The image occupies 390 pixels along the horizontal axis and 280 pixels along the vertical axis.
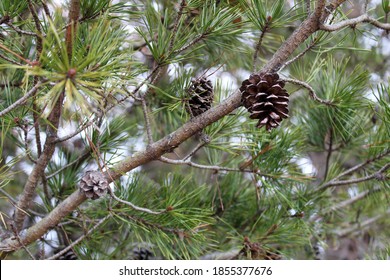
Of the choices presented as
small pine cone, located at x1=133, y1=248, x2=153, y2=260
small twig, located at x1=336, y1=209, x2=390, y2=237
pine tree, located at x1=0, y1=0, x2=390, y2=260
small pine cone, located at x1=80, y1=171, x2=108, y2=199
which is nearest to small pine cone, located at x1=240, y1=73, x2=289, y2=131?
pine tree, located at x1=0, y1=0, x2=390, y2=260

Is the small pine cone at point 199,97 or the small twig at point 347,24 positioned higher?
the small twig at point 347,24

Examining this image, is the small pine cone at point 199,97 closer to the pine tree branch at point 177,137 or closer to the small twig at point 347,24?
the pine tree branch at point 177,137

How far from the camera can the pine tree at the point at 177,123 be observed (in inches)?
24.0

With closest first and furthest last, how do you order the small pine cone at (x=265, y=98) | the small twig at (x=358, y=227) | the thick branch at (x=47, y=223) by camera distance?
the small pine cone at (x=265, y=98) < the thick branch at (x=47, y=223) < the small twig at (x=358, y=227)

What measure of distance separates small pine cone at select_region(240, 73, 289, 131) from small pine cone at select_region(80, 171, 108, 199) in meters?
0.23

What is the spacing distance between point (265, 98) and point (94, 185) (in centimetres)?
27

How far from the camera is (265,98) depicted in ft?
2.00

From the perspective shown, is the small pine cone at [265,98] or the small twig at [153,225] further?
the small twig at [153,225]

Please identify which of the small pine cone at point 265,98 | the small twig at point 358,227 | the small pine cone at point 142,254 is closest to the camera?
the small pine cone at point 265,98

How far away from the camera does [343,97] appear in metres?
0.78

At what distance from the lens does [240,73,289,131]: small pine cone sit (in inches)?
24.0

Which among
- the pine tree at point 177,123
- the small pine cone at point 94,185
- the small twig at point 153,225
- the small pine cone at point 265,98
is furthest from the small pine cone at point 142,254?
the small pine cone at point 265,98

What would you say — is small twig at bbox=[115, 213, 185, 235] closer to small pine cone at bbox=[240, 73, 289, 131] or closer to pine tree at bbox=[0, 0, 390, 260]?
pine tree at bbox=[0, 0, 390, 260]
